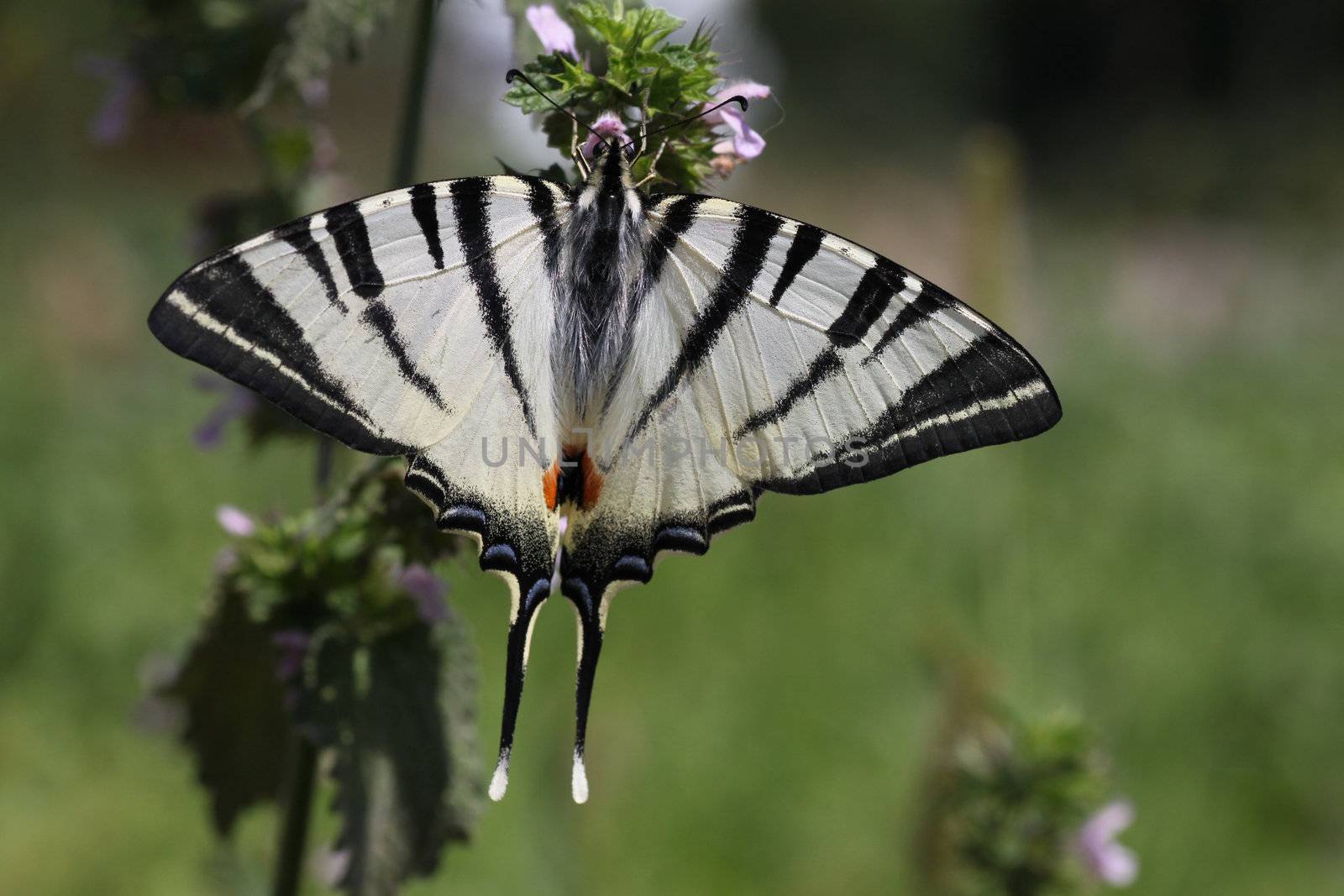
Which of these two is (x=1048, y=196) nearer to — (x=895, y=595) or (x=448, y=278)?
(x=895, y=595)

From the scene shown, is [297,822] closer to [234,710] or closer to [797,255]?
[234,710]

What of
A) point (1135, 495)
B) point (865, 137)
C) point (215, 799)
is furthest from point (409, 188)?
point (865, 137)

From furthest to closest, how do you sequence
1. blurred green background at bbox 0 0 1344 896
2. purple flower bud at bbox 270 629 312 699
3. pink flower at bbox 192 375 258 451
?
blurred green background at bbox 0 0 1344 896 → pink flower at bbox 192 375 258 451 → purple flower bud at bbox 270 629 312 699

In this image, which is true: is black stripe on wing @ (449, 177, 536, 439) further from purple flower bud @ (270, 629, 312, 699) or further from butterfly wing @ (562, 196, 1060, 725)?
purple flower bud @ (270, 629, 312, 699)

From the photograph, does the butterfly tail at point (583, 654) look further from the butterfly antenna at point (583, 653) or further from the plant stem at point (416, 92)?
the plant stem at point (416, 92)

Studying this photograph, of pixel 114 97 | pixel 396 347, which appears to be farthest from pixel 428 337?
pixel 114 97

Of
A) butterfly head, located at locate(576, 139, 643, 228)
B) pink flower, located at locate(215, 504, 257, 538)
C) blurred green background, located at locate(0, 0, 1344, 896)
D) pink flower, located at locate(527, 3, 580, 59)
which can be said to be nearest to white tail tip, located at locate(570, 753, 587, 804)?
blurred green background, located at locate(0, 0, 1344, 896)

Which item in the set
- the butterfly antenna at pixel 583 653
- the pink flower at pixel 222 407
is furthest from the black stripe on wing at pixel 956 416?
the pink flower at pixel 222 407
